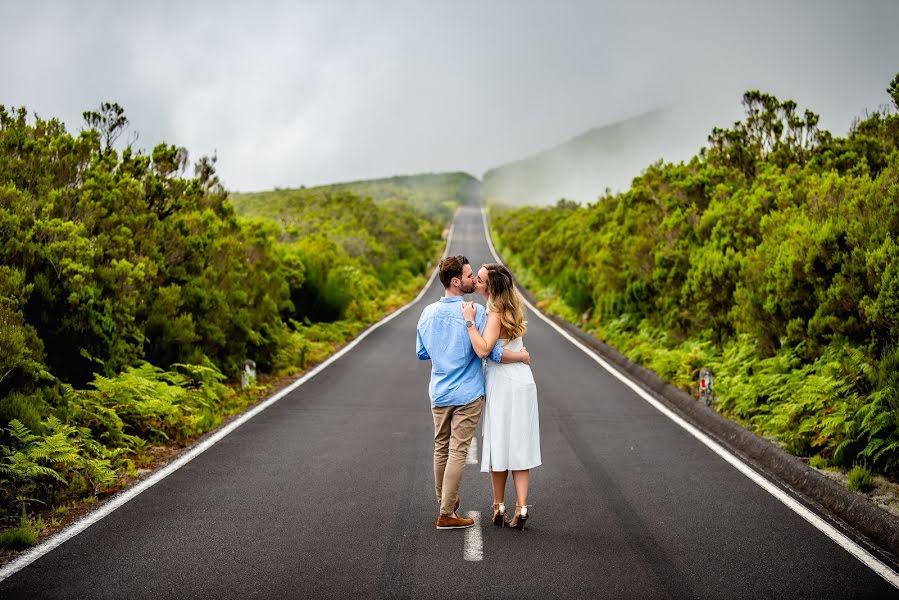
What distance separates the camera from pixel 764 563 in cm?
560

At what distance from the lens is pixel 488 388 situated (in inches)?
248

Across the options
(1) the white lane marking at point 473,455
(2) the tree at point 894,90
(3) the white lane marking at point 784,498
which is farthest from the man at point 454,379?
(2) the tree at point 894,90

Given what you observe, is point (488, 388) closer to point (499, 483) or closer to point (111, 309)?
point (499, 483)

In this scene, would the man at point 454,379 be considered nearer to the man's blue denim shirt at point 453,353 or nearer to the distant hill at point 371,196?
the man's blue denim shirt at point 453,353

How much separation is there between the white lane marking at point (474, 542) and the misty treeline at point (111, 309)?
3387mm

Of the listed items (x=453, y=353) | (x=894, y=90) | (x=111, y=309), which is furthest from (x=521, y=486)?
(x=894, y=90)

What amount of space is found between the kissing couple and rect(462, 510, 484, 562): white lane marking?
0.11m

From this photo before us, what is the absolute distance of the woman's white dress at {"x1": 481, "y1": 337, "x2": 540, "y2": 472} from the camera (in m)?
6.19

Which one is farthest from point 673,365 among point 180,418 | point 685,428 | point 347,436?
point 180,418

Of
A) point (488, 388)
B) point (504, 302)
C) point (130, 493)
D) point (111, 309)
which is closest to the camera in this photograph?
point (504, 302)

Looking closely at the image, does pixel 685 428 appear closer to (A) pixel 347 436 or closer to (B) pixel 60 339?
(A) pixel 347 436

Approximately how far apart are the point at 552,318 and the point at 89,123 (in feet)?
66.0

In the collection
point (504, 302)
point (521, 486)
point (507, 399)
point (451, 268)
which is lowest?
point (521, 486)

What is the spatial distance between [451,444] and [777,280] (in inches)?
273
